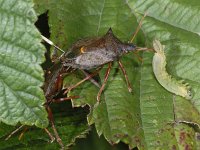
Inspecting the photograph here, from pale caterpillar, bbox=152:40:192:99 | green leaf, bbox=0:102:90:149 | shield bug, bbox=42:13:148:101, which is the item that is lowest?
green leaf, bbox=0:102:90:149

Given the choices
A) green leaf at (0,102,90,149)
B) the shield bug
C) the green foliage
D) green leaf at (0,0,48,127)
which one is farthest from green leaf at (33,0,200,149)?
green leaf at (0,0,48,127)

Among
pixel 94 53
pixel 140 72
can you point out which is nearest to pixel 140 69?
pixel 140 72

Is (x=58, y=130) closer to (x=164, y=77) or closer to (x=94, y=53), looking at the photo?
(x=94, y=53)

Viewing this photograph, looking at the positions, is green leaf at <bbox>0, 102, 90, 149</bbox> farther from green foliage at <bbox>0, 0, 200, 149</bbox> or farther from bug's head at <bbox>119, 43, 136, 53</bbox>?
bug's head at <bbox>119, 43, 136, 53</bbox>

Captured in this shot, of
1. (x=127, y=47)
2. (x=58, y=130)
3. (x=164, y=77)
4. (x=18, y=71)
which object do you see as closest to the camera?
(x=18, y=71)

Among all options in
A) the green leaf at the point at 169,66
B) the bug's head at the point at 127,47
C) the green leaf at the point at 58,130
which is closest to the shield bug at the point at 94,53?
the bug's head at the point at 127,47

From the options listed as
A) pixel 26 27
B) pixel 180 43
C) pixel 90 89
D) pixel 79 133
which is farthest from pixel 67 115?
pixel 26 27

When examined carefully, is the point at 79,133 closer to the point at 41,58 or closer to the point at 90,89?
the point at 90,89

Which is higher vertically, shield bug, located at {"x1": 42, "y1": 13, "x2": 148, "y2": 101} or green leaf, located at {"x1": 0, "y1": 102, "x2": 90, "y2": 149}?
shield bug, located at {"x1": 42, "y1": 13, "x2": 148, "y2": 101}
